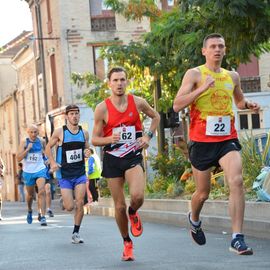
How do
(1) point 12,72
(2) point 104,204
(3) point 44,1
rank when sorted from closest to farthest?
1. (2) point 104,204
2. (3) point 44,1
3. (1) point 12,72

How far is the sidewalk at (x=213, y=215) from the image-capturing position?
13602mm

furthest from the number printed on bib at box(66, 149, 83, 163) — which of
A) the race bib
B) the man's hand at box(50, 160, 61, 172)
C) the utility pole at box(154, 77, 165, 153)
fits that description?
the utility pole at box(154, 77, 165, 153)

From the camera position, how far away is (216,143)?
32.0 feet

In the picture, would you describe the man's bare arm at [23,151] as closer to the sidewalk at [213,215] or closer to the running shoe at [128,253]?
the sidewalk at [213,215]

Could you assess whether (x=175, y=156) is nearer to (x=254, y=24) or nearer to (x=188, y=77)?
(x=254, y=24)

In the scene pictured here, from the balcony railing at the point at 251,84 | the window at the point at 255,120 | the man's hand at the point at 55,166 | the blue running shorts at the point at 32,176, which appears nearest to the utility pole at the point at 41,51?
the balcony railing at the point at 251,84

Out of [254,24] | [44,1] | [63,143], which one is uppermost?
[44,1]

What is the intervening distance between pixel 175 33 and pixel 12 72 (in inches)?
2035

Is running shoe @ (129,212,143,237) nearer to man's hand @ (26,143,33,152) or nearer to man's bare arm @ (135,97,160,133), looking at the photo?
man's bare arm @ (135,97,160,133)

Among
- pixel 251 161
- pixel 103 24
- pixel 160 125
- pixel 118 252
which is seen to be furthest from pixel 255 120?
pixel 118 252

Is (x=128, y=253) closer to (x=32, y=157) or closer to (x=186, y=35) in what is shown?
(x=186, y=35)

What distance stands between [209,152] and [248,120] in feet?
98.2

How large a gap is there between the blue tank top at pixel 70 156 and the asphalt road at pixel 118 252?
0.93 metres

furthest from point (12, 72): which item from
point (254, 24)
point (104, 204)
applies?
point (254, 24)
